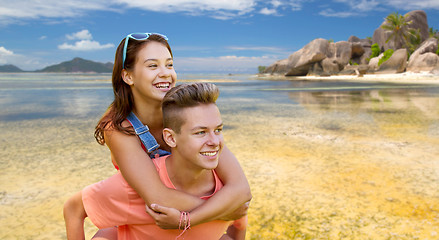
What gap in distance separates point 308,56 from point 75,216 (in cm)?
5518

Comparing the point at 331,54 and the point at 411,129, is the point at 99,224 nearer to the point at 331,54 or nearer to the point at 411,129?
the point at 411,129

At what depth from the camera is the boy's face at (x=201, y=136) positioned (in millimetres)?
1593

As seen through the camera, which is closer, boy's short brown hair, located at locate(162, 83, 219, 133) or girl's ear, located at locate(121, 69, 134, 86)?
boy's short brown hair, located at locate(162, 83, 219, 133)

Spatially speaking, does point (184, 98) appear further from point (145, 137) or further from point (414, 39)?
point (414, 39)

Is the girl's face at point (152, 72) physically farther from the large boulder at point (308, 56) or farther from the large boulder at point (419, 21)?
the large boulder at point (419, 21)

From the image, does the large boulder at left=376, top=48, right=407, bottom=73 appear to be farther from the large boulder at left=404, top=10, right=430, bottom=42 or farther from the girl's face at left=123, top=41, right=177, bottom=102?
the girl's face at left=123, top=41, right=177, bottom=102

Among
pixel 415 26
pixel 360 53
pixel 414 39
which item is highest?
pixel 415 26

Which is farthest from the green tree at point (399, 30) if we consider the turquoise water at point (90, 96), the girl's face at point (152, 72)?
the girl's face at point (152, 72)

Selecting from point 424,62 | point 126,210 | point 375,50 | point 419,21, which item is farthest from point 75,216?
point 419,21

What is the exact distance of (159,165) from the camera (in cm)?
181

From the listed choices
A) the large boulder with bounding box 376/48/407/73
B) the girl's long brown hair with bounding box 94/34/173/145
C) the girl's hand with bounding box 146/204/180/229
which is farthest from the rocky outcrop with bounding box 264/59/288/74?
the girl's hand with bounding box 146/204/180/229

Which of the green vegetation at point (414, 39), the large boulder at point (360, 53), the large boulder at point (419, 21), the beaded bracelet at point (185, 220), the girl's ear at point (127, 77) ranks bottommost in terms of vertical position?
the beaded bracelet at point (185, 220)

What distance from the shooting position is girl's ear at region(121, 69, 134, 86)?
6.66 ft

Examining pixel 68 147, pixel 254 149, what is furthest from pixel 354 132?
pixel 68 147
